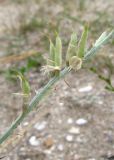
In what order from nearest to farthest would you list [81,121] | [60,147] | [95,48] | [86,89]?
[95,48] → [60,147] → [81,121] → [86,89]

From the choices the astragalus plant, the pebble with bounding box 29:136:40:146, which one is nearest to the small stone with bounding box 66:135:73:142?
the pebble with bounding box 29:136:40:146

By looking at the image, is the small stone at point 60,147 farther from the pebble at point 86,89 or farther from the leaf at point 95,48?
the leaf at point 95,48

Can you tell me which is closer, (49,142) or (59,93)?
(49,142)

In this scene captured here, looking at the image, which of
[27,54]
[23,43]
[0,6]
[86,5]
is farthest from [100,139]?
[0,6]

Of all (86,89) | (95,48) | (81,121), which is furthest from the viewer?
(86,89)

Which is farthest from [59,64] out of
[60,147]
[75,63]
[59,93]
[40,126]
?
[59,93]

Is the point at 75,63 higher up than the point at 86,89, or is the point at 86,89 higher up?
the point at 75,63

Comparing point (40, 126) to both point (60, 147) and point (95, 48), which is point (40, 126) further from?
point (95, 48)

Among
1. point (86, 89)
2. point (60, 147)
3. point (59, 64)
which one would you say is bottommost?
point (60, 147)

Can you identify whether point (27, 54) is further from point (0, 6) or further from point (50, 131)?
point (0, 6)
